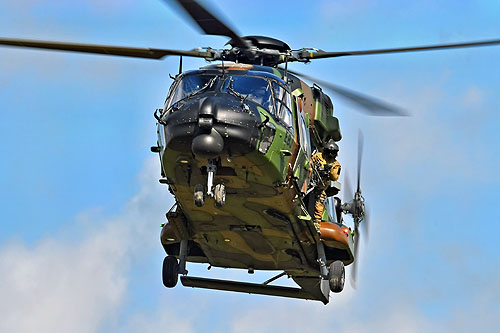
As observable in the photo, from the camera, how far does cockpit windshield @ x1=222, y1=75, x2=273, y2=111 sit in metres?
19.3

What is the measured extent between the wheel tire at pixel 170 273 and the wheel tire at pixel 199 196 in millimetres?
3905

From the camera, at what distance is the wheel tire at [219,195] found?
60.8 ft

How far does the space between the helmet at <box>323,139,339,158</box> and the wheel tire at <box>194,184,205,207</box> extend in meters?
3.67

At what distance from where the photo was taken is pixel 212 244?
849 inches

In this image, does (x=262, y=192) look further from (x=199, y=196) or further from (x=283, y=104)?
(x=283, y=104)

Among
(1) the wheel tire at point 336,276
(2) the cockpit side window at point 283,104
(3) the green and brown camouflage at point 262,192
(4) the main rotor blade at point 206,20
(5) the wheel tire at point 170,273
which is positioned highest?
(4) the main rotor blade at point 206,20

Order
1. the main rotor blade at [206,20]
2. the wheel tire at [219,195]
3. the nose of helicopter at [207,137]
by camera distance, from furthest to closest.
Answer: the wheel tire at [219,195] → the nose of helicopter at [207,137] → the main rotor blade at [206,20]

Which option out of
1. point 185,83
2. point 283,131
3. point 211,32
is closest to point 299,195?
point 283,131

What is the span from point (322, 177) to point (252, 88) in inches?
115

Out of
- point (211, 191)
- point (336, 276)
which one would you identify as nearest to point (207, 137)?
point (211, 191)

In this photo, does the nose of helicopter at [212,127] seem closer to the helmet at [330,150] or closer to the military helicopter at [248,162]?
the military helicopter at [248,162]

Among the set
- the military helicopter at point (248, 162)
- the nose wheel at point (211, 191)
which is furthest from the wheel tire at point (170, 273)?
the nose wheel at point (211, 191)

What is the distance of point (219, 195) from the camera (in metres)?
18.6

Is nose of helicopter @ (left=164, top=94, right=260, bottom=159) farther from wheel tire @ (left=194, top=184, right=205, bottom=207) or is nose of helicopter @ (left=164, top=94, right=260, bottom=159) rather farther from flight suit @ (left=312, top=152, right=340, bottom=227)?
flight suit @ (left=312, top=152, right=340, bottom=227)
